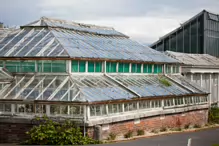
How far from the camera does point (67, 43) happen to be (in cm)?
3259

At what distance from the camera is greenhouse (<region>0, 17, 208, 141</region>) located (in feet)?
93.6

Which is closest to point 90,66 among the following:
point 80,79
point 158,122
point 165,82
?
point 80,79

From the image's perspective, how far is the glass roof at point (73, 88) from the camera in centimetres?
2844

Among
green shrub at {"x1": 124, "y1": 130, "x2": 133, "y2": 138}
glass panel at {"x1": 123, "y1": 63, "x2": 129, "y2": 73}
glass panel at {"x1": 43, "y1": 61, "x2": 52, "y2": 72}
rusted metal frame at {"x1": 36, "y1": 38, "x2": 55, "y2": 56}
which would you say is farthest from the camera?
glass panel at {"x1": 123, "y1": 63, "x2": 129, "y2": 73}

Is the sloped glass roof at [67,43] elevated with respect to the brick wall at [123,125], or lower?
elevated

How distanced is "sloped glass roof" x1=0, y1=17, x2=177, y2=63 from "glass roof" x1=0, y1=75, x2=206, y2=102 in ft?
4.97

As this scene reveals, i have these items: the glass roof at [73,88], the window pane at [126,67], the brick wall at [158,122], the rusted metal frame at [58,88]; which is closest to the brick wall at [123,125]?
the brick wall at [158,122]

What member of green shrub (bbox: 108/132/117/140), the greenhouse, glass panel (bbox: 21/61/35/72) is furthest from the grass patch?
glass panel (bbox: 21/61/35/72)

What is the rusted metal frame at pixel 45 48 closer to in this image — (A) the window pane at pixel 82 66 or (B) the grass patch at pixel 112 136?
(A) the window pane at pixel 82 66

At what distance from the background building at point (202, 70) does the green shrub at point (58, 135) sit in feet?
71.7

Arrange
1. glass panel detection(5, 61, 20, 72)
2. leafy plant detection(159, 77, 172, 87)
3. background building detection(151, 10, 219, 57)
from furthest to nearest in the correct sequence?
background building detection(151, 10, 219, 57), leafy plant detection(159, 77, 172, 87), glass panel detection(5, 61, 20, 72)

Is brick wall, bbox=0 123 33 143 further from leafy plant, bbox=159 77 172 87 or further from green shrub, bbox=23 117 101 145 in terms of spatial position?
leafy plant, bbox=159 77 172 87

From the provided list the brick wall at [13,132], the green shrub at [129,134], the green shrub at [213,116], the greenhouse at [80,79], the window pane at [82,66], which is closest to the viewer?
the brick wall at [13,132]

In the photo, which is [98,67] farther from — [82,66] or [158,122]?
[158,122]
